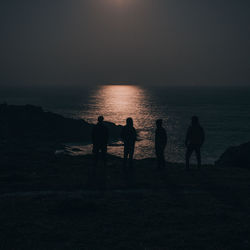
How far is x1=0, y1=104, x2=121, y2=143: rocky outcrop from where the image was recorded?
52.1 meters

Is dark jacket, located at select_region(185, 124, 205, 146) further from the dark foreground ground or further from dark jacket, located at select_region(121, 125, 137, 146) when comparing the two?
dark jacket, located at select_region(121, 125, 137, 146)

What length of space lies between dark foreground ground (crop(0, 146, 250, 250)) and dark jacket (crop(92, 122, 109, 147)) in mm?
1295

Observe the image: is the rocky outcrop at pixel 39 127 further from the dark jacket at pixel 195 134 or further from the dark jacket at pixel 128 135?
the dark jacket at pixel 195 134

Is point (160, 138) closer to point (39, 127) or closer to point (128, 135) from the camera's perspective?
point (128, 135)

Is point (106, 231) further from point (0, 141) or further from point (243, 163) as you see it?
point (0, 141)

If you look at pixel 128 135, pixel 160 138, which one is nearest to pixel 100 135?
pixel 128 135

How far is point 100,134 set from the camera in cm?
1267

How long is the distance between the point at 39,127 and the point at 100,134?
1784 inches

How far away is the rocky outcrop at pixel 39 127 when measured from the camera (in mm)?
52062

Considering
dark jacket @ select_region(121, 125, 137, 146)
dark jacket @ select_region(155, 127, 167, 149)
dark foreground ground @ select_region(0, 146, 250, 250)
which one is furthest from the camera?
dark jacket @ select_region(155, 127, 167, 149)

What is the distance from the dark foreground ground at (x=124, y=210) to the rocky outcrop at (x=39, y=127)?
3995 centimetres

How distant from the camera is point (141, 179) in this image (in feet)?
37.6

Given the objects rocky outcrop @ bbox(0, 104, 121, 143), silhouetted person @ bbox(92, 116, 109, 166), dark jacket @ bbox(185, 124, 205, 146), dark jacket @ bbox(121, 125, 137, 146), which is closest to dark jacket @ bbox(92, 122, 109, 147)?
silhouetted person @ bbox(92, 116, 109, 166)

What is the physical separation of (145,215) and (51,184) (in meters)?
4.40
